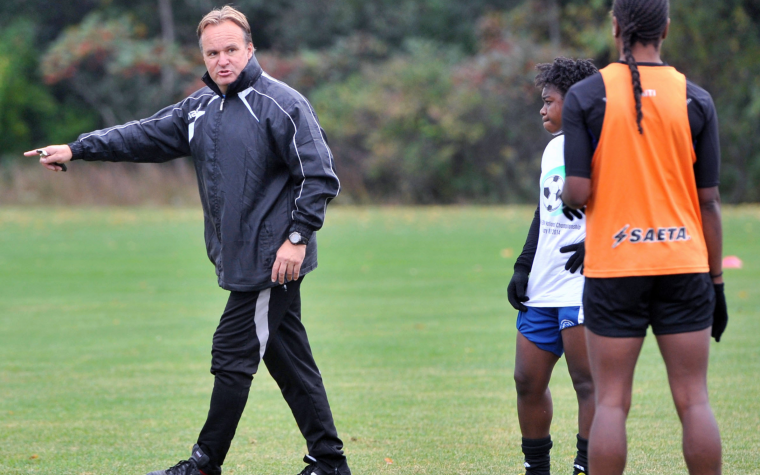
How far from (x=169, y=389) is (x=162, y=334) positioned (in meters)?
2.72

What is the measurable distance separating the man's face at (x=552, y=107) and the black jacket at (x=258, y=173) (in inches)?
40.0

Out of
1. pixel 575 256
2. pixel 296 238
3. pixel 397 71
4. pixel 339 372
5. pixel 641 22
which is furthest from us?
pixel 397 71

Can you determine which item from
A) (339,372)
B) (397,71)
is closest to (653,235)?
(339,372)

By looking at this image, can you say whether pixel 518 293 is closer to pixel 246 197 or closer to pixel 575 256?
pixel 575 256

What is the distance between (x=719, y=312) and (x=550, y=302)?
0.96 meters

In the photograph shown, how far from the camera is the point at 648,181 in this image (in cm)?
336

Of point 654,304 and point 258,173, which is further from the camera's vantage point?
point 258,173

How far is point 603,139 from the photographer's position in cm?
337

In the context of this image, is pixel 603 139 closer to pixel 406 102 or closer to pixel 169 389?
pixel 169 389

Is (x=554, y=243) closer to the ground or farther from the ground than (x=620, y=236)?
closer to the ground

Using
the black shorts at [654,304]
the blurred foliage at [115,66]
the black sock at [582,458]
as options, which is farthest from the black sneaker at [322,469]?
the blurred foliage at [115,66]

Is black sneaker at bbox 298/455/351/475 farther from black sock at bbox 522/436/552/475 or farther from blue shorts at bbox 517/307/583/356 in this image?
blue shorts at bbox 517/307/583/356

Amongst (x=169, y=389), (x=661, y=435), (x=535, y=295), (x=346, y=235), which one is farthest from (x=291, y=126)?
(x=346, y=235)

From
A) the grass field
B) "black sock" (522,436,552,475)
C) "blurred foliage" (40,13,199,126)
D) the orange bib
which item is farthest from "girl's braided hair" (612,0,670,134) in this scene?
"blurred foliage" (40,13,199,126)
